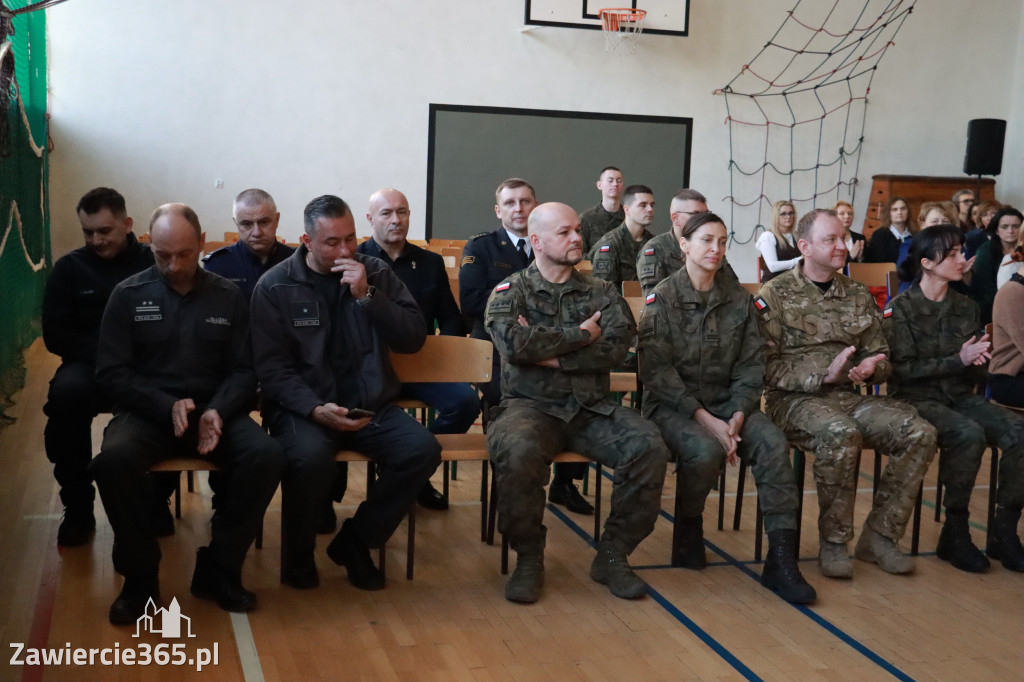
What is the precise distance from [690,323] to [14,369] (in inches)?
176

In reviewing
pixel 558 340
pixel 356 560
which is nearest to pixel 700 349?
pixel 558 340

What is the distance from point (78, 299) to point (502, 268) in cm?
188

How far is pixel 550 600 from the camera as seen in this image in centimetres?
325

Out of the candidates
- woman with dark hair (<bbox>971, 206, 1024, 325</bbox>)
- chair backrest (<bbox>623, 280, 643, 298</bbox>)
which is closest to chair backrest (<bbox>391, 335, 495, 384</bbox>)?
chair backrest (<bbox>623, 280, 643, 298</bbox>)

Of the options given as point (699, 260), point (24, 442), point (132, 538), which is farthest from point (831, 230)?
point (24, 442)

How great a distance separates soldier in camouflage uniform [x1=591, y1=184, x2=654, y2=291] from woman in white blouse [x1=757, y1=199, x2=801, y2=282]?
7.70 ft

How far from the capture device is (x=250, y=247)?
407 centimetres

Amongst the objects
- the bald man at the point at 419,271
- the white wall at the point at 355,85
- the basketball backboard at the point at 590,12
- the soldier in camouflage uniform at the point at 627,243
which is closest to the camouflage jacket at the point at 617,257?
the soldier in camouflage uniform at the point at 627,243

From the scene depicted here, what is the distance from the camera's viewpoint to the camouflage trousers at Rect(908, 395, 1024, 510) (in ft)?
12.3

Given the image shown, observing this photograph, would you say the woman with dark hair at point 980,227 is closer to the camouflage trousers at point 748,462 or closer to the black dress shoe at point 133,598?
the camouflage trousers at point 748,462

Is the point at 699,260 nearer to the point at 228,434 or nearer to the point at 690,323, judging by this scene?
the point at 690,323

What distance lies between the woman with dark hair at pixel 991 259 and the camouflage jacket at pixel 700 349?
373cm

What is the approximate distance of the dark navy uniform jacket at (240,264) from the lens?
4020 millimetres

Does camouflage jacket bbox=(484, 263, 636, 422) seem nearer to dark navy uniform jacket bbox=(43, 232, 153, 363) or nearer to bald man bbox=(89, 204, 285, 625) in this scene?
bald man bbox=(89, 204, 285, 625)
